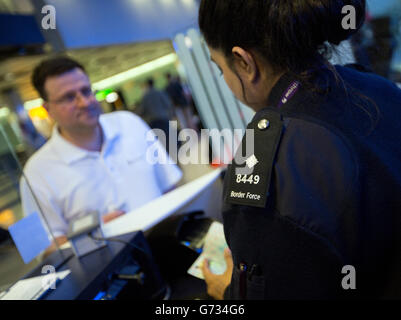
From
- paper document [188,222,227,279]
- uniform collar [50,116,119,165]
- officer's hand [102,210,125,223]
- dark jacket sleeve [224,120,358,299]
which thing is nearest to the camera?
dark jacket sleeve [224,120,358,299]

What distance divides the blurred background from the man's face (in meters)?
0.21

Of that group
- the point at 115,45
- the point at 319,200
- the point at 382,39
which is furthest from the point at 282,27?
the point at 115,45

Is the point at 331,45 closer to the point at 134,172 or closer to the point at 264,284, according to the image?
the point at 264,284

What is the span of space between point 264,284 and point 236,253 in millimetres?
86

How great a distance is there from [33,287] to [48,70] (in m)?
1.38

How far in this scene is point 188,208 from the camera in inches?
54.9

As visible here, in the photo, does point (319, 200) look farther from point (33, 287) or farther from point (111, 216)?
point (111, 216)

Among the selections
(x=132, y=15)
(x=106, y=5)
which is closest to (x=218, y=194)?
(x=106, y=5)

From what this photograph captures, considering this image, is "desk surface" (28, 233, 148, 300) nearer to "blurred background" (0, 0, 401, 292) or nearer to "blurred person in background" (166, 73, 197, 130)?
"blurred background" (0, 0, 401, 292)

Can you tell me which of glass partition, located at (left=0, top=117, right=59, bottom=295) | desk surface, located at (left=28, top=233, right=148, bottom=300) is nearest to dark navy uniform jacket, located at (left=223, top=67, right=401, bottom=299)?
desk surface, located at (left=28, top=233, right=148, bottom=300)

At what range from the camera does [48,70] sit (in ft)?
5.64

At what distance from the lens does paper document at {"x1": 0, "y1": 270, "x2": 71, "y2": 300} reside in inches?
32.3

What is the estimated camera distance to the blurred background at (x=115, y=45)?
1.13 m
